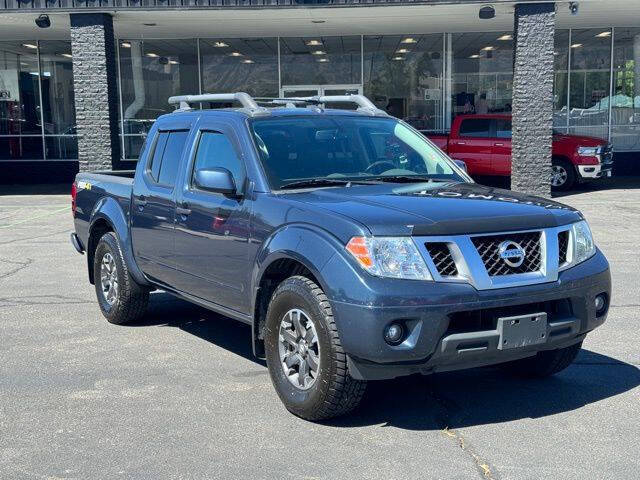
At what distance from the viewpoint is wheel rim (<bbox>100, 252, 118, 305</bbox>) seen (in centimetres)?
704

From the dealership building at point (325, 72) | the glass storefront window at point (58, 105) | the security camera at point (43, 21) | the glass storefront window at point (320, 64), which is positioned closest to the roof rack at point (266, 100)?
the security camera at point (43, 21)

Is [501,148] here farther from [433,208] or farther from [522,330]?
[522,330]

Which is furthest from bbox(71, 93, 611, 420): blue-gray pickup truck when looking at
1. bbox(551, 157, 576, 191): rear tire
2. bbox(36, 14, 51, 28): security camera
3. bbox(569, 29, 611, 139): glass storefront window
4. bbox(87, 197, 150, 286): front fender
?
bbox(569, 29, 611, 139): glass storefront window

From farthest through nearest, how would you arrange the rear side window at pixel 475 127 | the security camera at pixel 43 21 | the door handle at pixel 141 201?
the rear side window at pixel 475 127 < the security camera at pixel 43 21 < the door handle at pixel 141 201

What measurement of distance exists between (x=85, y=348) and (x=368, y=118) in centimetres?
287

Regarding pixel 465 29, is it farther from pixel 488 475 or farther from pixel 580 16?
pixel 488 475

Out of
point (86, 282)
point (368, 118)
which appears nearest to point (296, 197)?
point (368, 118)

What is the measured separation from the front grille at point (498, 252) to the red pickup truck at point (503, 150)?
14245 millimetres

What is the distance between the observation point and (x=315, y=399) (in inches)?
173

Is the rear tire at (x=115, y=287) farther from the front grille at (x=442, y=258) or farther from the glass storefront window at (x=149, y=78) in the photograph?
the glass storefront window at (x=149, y=78)

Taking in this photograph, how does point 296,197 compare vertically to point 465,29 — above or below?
below

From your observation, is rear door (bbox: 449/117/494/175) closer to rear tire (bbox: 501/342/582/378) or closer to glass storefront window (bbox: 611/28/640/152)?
glass storefront window (bbox: 611/28/640/152)

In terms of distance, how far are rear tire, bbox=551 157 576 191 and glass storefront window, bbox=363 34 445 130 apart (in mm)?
4225

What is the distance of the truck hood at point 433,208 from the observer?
165 inches
